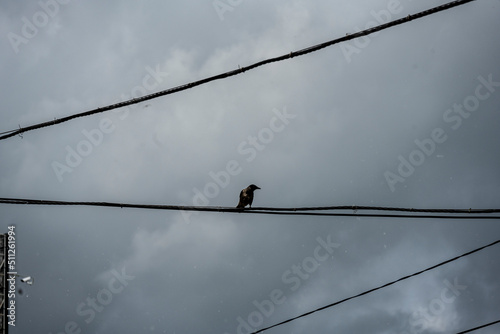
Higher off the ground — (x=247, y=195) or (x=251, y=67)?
(x=247, y=195)

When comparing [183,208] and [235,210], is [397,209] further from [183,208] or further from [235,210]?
[183,208]

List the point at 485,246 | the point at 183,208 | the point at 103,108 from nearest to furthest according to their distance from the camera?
the point at 103,108, the point at 183,208, the point at 485,246

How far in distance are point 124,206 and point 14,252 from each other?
660 inches

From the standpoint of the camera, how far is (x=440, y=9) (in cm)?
367

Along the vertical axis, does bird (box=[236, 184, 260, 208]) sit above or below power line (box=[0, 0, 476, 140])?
above

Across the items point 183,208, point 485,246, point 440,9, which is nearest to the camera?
point 440,9

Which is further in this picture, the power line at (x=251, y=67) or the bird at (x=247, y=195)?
the bird at (x=247, y=195)

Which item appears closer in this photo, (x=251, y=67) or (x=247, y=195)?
(x=251, y=67)

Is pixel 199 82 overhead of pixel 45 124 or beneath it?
beneath

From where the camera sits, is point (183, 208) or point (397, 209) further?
point (183, 208)

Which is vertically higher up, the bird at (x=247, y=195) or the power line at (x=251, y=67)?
the bird at (x=247, y=195)

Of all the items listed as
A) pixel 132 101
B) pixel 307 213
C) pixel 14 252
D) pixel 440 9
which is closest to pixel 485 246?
pixel 307 213

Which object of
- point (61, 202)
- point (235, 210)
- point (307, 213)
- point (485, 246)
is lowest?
point (485, 246)

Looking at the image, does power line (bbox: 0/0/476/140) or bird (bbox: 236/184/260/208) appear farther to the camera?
bird (bbox: 236/184/260/208)
